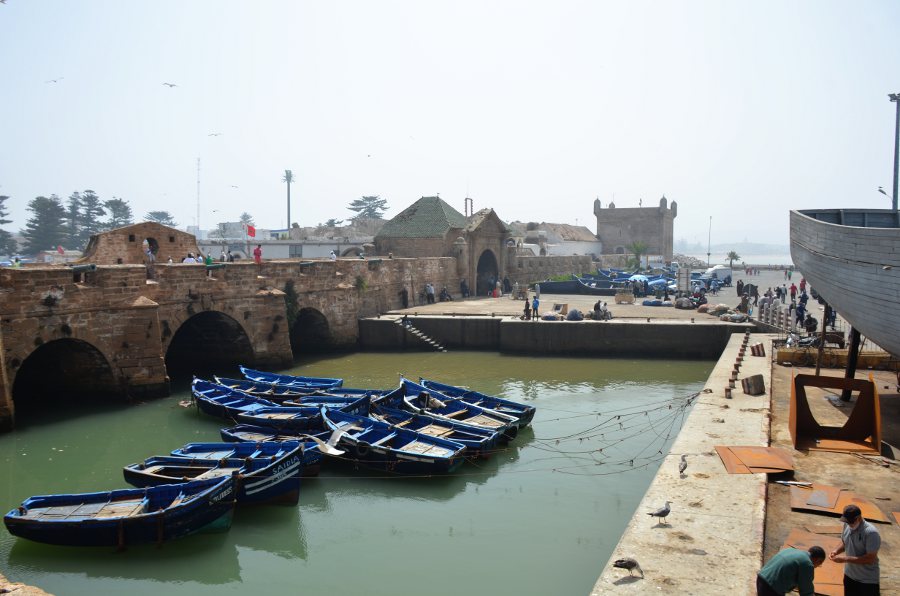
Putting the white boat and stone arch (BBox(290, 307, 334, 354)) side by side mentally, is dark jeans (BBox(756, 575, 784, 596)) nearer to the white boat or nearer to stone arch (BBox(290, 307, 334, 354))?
the white boat

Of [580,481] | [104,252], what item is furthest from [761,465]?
[104,252]

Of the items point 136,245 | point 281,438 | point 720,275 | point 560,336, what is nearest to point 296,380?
point 281,438

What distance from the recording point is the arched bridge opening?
84.8 feet

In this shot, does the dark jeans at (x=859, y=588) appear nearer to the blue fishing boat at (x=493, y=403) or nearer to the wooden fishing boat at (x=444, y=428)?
the wooden fishing boat at (x=444, y=428)

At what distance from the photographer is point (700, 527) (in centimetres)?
905

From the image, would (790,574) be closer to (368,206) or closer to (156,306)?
(156,306)

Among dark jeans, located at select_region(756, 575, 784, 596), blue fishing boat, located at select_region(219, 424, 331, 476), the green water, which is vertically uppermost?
dark jeans, located at select_region(756, 575, 784, 596)

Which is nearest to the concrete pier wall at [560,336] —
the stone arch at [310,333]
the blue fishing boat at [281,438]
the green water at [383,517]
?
the stone arch at [310,333]

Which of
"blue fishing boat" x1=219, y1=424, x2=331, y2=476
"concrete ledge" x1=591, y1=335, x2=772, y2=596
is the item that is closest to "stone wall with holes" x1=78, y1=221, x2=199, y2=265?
"blue fishing boat" x1=219, y1=424, x2=331, y2=476

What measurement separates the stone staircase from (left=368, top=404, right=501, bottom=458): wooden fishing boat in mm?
12151

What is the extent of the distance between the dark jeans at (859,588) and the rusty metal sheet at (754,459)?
13.8ft

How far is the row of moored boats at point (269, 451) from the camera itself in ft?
37.5

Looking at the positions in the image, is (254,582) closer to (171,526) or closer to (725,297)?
(171,526)

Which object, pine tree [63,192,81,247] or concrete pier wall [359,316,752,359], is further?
pine tree [63,192,81,247]
